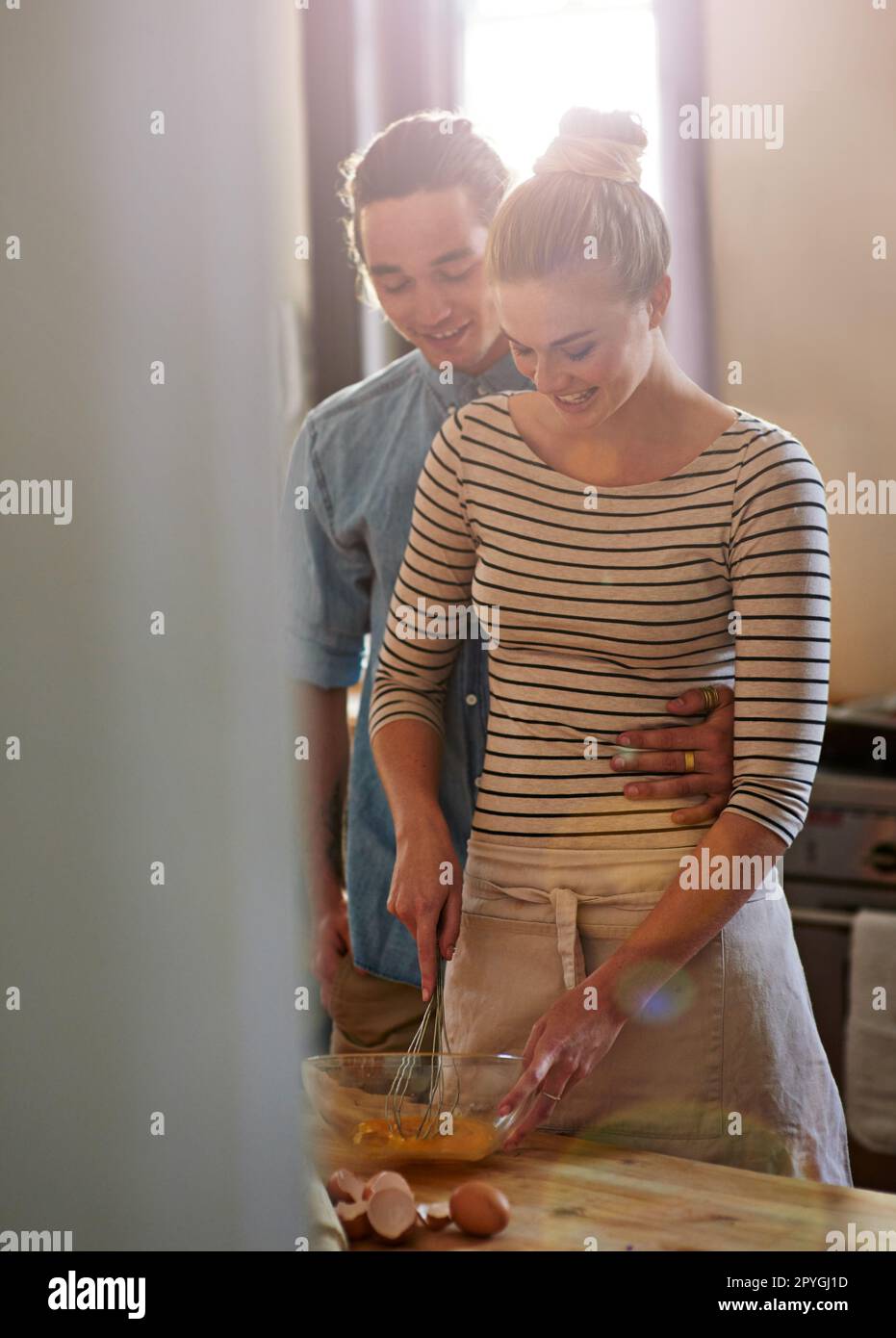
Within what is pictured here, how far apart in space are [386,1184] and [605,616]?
33 cm

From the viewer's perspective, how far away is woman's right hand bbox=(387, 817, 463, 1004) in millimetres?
789

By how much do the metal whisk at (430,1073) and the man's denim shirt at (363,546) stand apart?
0.04 metres

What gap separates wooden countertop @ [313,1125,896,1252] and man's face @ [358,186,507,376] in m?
0.48

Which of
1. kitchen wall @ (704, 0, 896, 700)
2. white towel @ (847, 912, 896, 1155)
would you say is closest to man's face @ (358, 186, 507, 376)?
kitchen wall @ (704, 0, 896, 700)

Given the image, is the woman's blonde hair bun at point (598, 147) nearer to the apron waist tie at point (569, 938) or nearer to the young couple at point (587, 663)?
the young couple at point (587, 663)

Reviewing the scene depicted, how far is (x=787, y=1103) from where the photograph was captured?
0.77 m

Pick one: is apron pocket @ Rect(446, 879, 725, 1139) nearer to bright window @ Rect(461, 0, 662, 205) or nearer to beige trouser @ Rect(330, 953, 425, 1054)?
beige trouser @ Rect(330, 953, 425, 1054)

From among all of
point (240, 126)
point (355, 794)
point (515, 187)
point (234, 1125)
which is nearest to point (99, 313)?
point (240, 126)

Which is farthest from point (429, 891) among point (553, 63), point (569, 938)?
point (553, 63)

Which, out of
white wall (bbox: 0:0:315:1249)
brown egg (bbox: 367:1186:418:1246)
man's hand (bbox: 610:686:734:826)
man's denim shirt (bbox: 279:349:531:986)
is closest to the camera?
white wall (bbox: 0:0:315:1249)

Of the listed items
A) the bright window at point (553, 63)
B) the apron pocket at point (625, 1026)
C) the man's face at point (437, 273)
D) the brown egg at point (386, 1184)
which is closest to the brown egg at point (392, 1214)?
the brown egg at point (386, 1184)

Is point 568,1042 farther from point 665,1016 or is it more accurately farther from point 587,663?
point 587,663

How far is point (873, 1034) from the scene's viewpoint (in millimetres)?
946
